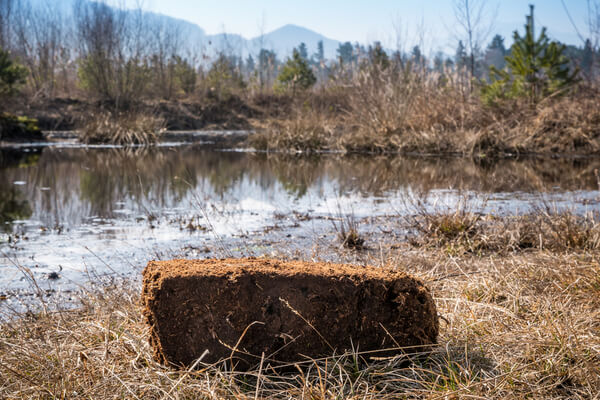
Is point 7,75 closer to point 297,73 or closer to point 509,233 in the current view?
point 297,73

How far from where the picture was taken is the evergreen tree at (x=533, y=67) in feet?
61.9

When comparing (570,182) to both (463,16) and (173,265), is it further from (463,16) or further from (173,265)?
(463,16)

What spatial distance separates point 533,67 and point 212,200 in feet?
48.5

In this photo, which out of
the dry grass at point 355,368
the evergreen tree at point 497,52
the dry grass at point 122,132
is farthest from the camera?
the evergreen tree at point 497,52

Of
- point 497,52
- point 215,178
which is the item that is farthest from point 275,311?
point 497,52

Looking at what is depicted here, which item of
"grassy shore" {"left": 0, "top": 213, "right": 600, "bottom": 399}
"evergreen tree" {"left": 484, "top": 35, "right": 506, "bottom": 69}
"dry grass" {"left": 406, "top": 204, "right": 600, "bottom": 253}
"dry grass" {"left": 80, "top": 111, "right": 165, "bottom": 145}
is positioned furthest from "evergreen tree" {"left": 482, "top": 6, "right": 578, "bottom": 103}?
"evergreen tree" {"left": 484, "top": 35, "right": 506, "bottom": 69}

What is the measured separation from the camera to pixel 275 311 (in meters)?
2.36

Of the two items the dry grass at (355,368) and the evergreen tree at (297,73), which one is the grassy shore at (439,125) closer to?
the dry grass at (355,368)

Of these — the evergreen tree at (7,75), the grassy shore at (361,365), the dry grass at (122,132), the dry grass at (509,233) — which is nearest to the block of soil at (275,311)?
the grassy shore at (361,365)

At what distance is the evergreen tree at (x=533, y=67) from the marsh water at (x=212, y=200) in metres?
5.16

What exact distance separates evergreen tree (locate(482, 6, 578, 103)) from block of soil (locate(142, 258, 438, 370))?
57.2 feet

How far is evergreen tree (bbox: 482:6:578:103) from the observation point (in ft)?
61.9

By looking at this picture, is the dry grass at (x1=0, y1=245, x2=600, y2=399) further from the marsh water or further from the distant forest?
the distant forest

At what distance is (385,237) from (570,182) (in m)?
5.98
